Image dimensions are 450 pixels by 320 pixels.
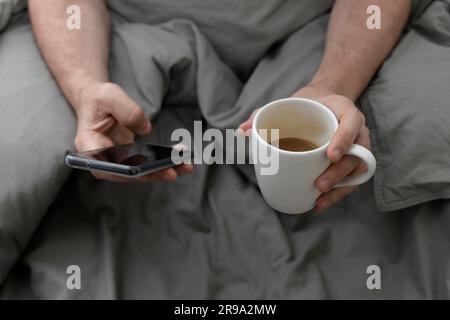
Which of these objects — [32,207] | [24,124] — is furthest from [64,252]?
[24,124]

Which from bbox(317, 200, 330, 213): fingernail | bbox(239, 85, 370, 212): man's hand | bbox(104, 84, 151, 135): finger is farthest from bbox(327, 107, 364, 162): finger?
bbox(104, 84, 151, 135): finger

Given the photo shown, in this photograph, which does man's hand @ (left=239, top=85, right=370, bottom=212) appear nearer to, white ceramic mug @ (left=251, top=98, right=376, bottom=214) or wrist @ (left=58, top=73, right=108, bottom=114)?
white ceramic mug @ (left=251, top=98, right=376, bottom=214)

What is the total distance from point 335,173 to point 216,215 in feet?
0.60

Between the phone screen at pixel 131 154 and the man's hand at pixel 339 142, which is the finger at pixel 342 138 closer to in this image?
the man's hand at pixel 339 142

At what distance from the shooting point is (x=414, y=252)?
639 mm

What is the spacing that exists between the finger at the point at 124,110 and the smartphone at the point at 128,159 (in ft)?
0.14

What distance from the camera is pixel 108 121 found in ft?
2.18

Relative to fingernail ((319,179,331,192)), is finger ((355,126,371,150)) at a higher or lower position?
higher

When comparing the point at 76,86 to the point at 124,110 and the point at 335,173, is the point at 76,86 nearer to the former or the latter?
the point at 124,110

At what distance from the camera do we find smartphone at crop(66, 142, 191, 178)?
1.78 ft

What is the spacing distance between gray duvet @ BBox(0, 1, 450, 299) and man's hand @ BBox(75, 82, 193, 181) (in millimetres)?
24

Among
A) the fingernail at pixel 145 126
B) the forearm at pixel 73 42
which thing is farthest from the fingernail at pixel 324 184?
the forearm at pixel 73 42

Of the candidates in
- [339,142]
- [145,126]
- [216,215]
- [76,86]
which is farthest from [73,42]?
[339,142]

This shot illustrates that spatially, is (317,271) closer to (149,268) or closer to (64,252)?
(149,268)
